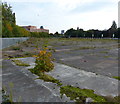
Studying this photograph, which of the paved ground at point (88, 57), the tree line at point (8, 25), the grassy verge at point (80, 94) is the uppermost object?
the tree line at point (8, 25)

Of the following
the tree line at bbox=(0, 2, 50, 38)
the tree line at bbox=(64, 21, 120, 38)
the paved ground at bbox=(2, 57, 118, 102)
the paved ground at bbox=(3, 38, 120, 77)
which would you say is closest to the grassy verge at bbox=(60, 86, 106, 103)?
the paved ground at bbox=(2, 57, 118, 102)

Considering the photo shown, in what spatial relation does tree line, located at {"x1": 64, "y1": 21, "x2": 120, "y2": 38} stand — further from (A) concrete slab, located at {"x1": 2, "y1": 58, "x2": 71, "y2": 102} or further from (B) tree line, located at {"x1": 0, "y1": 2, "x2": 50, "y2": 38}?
(A) concrete slab, located at {"x1": 2, "y1": 58, "x2": 71, "y2": 102}

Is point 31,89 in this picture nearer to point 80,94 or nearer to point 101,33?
point 80,94

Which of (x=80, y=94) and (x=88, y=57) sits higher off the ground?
(x=88, y=57)

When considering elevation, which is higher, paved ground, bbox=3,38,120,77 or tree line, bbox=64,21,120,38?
tree line, bbox=64,21,120,38

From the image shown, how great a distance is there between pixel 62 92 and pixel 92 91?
2.89 ft

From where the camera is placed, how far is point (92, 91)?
331 cm

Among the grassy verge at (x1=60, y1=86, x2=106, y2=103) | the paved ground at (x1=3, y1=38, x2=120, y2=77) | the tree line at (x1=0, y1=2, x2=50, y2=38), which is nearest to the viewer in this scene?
the grassy verge at (x1=60, y1=86, x2=106, y2=103)

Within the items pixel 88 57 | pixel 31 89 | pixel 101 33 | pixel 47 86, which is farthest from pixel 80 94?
pixel 101 33

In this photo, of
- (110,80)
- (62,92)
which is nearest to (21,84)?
(62,92)

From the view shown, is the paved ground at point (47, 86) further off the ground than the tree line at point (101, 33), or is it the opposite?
the tree line at point (101, 33)

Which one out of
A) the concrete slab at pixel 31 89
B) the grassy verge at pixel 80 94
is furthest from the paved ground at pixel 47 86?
the grassy verge at pixel 80 94

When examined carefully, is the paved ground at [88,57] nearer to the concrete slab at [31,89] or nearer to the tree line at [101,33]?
the concrete slab at [31,89]

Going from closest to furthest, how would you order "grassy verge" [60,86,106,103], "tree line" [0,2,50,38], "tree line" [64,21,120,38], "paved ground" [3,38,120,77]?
1. "grassy verge" [60,86,106,103]
2. "paved ground" [3,38,120,77]
3. "tree line" [0,2,50,38]
4. "tree line" [64,21,120,38]
